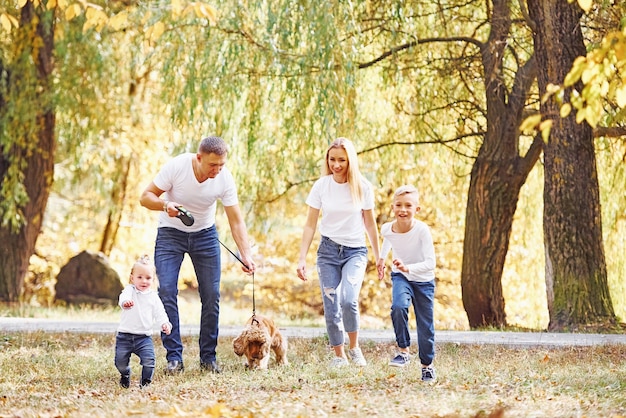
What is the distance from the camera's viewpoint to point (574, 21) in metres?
11.0

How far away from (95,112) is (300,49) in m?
4.97

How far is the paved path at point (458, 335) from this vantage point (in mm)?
9211

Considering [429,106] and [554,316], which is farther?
[429,106]

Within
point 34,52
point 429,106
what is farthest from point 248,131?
point 34,52

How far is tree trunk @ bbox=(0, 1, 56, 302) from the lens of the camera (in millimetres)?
15211

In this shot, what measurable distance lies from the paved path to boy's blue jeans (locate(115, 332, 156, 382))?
134 inches

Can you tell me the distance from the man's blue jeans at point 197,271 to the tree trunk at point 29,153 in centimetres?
851

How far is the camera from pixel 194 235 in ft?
24.8

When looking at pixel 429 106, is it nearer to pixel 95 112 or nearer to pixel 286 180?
pixel 286 180

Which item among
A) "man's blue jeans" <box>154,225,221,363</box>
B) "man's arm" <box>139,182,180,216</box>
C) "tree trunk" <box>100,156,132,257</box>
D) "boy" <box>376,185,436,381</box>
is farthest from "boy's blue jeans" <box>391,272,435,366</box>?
"tree trunk" <box>100,156,132,257</box>

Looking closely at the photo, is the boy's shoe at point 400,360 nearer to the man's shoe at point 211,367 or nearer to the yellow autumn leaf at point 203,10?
the man's shoe at point 211,367

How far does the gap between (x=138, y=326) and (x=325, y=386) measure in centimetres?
141

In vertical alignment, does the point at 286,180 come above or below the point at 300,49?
below

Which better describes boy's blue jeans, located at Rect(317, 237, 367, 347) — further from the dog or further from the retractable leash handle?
the retractable leash handle
